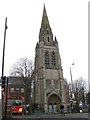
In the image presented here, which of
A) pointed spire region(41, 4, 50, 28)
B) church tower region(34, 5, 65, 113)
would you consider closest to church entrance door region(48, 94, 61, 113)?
church tower region(34, 5, 65, 113)

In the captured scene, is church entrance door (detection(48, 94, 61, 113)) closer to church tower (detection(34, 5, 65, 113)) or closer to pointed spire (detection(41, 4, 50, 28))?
church tower (detection(34, 5, 65, 113))

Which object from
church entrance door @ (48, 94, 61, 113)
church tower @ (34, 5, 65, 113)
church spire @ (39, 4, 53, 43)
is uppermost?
church spire @ (39, 4, 53, 43)

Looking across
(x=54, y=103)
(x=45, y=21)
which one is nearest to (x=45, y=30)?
(x=45, y=21)

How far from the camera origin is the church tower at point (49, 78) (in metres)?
49.8

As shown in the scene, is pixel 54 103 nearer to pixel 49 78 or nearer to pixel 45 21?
pixel 49 78

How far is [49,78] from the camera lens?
175 feet

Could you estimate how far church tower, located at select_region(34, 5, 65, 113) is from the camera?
4981 cm

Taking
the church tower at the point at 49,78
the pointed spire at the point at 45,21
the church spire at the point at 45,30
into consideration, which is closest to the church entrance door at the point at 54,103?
the church tower at the point at 49,78

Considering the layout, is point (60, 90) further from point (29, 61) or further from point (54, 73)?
point (29, 61)

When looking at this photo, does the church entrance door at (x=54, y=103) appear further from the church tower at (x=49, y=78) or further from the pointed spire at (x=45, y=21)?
the pointed spire at (x=45, y=21)

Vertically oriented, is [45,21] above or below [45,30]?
above

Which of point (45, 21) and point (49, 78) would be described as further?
point (45, 21)

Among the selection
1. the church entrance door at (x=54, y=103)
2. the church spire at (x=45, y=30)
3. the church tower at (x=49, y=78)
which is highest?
the church spire at (x=45, y=30)

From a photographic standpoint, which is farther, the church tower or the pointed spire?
the pointed spire
